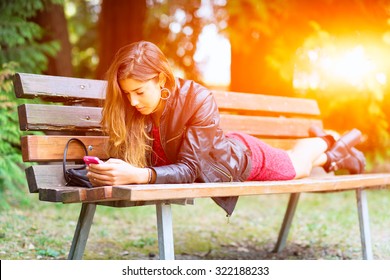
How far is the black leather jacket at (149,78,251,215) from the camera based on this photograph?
10.9 feet

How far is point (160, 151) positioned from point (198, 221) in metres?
3.03

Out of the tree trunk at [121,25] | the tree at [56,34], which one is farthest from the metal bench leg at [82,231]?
the tree trunk at [121,25]

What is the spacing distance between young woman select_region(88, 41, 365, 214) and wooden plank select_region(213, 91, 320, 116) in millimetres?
926

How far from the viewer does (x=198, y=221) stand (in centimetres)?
647

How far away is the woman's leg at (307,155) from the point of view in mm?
4340

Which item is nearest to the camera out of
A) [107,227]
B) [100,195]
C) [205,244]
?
[100,195]

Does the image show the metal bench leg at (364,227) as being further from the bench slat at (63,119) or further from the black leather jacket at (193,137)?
the black leather jacket at (193,137)

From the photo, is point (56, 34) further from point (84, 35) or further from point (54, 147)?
point (84, 35)

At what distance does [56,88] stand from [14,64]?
7.18ft

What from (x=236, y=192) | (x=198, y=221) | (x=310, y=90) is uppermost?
(x=236, y=192)

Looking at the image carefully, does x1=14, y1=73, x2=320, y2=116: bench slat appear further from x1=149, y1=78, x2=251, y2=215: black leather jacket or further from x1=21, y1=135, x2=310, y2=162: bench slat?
x1=149, y1=78, x2=251, y2=215: black leather jacket

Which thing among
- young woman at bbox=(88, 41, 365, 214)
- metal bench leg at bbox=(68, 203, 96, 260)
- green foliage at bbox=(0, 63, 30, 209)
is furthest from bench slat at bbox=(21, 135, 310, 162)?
green foliage at bbox=(0, 63, 30, 209)
